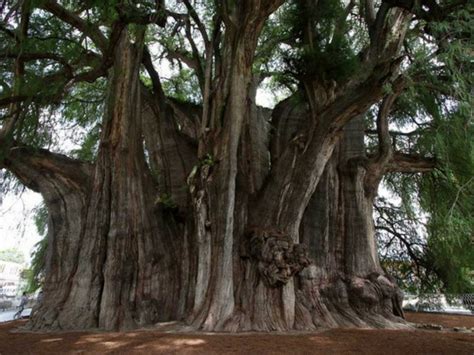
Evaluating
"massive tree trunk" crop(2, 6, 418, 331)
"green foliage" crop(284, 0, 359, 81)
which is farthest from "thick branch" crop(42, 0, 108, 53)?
"green foliage" crop(284, 0, 359, 81)

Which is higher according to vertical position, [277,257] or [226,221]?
[226,221]

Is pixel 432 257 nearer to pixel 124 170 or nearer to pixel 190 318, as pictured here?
pixel 190 318

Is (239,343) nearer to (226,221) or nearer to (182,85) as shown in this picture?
(226,221)

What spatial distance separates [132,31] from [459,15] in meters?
5.38

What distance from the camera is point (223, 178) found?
5762 mm

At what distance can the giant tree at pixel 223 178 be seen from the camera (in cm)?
542

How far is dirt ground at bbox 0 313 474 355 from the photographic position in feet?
12.4

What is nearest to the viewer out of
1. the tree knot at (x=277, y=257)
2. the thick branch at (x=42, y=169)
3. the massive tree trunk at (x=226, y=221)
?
the tree knot at (x=277, y=257)

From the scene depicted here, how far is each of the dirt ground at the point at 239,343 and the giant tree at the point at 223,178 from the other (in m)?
0.66

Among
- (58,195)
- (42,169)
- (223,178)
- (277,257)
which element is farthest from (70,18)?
(277,257)

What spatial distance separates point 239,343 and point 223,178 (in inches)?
94.2

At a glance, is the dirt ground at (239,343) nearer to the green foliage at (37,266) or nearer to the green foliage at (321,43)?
the green foliage at (321,43)

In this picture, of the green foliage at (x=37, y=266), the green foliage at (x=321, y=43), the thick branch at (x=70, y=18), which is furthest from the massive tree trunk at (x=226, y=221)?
the green foliage at (x=37, y=266)

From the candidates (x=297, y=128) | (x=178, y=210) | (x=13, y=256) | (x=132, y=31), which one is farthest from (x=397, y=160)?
(x=13, y=256)
